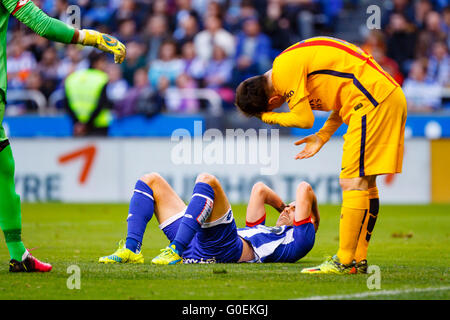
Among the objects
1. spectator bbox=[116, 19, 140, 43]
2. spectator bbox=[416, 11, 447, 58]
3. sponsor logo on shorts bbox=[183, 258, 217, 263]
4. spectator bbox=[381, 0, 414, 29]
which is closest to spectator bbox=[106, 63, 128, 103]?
spectator bbox=[116, 19, 140, 43]

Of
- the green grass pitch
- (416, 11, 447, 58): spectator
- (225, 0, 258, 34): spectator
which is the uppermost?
(225, 0, 258, 34): spectator

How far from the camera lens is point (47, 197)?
54.5 ft

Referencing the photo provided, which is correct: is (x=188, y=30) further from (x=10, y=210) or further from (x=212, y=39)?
(x=10, y=210)

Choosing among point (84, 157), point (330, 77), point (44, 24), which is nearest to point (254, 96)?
point (330, 77)

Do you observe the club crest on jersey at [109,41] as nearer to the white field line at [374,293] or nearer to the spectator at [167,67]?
the white field line at [374,293]

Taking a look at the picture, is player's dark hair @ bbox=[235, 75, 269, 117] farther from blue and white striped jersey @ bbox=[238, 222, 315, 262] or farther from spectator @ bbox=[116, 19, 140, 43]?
spectator @ bbox=[116, 19, 140, 43]

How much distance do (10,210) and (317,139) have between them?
8.40 ft

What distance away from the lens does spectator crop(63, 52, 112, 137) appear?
1705 cm

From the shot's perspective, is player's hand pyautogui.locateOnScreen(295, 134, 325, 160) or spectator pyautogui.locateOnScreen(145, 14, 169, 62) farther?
spectator pyautogui.locateOnScreen(145, 14, 169, 62)

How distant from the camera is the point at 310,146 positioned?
7.05 m

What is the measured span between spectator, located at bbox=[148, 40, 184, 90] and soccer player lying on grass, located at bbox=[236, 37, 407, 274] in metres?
12.4

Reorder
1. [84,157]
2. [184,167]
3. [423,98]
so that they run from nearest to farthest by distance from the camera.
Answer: [184,167]
[84,157]
[423,98]

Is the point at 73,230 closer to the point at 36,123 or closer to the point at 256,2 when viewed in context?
the point at 36,123

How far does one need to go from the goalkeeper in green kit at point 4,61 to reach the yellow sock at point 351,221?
217 cm
